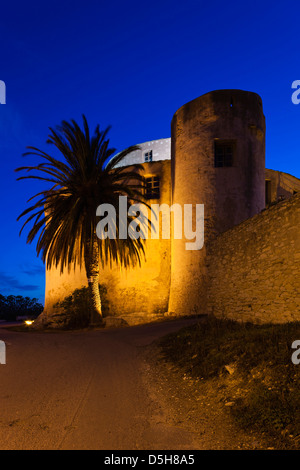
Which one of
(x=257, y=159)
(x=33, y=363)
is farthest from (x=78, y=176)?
(x=33, y=363)

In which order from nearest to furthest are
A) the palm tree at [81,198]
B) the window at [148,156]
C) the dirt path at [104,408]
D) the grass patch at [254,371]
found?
the dirt path at [104,408], the grass patch at [254,371], the palm tree at [81,198], the window at [148,156]

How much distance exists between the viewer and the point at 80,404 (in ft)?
16.4

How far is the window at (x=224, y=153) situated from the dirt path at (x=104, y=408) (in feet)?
43.8

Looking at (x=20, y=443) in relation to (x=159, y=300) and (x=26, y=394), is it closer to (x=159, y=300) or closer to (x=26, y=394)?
(x=26, y=394)

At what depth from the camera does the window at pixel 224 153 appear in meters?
18.5

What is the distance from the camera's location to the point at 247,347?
253 inches

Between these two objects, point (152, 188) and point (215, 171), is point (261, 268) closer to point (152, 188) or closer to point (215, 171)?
point (215, 171)

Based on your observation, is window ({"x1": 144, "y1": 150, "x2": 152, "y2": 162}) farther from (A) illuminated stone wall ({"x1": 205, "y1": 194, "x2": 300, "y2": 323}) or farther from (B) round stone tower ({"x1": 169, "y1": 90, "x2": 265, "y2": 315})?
(A) illuminated stone wall ({"x1": 205, "y1": 194, "x2": 300, "y2": 323})

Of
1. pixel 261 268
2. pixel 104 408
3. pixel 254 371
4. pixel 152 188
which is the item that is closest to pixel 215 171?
pixel 152 188

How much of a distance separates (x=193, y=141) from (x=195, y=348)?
13578 millimetres

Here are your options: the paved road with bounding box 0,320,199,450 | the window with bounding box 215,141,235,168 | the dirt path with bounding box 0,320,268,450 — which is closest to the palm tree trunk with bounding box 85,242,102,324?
the paved road with bounding box 0,320,199,450

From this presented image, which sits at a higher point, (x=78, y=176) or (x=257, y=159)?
(x=257, y=159)

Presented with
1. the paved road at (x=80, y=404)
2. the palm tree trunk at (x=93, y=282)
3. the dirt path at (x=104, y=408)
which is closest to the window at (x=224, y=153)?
the palm tree trunk at (x=93, y=282)

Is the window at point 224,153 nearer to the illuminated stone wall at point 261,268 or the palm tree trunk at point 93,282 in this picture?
the illuminated stone wall at point 261,268
